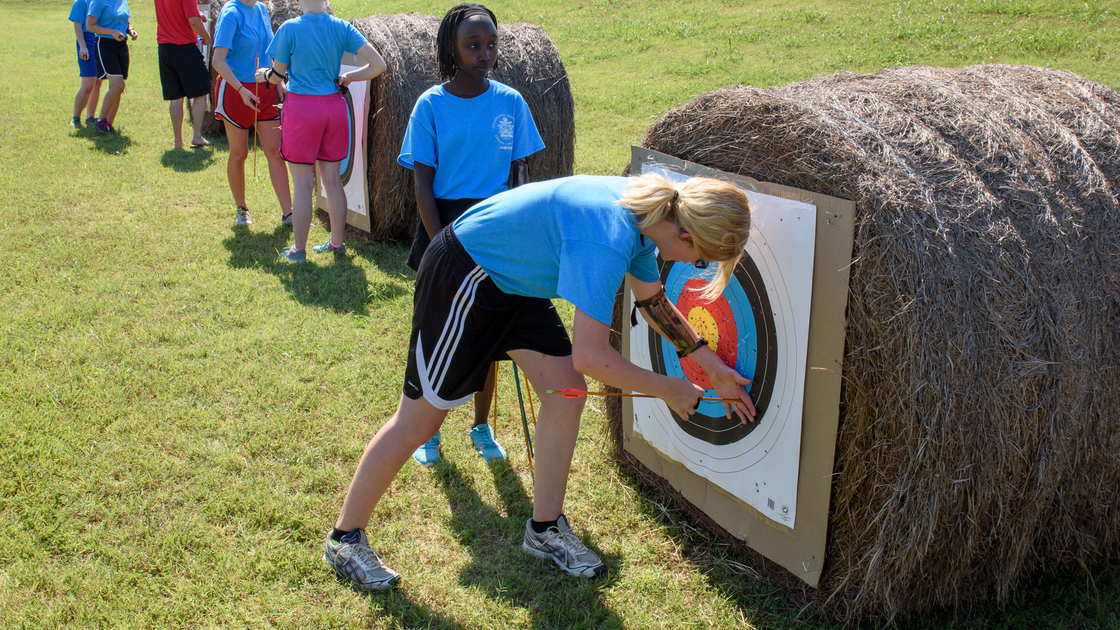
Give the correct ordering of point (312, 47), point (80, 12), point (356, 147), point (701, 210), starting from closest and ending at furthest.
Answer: point (701, 210)
point (312, 47)
point (356, 147)
point (80, 12)

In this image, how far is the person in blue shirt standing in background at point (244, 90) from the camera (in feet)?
18.5

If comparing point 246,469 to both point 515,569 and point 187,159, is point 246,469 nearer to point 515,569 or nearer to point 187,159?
point 515,569

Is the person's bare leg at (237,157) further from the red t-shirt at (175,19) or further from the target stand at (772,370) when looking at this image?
the target stand at (772,370)

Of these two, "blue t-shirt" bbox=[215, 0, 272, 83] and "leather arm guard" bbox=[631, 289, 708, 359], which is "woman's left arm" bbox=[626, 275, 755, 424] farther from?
"blue t-shirt" bbox=[215, 0, 272, 83]

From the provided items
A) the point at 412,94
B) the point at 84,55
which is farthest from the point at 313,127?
the point at 84,55

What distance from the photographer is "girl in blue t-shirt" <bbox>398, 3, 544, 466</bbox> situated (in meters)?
3.24

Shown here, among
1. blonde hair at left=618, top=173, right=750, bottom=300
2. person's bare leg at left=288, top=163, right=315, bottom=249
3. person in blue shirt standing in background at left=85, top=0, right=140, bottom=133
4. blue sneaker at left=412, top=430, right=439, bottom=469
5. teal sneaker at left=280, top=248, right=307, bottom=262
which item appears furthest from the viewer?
person in blue shirt standing in background at left=85, top=0, right=140, bottom=133

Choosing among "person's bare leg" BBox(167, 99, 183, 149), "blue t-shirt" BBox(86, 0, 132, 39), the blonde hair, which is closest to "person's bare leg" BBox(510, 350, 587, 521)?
the blonde hair

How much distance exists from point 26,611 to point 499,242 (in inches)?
76.7

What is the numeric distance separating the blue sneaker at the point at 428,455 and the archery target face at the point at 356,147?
3069 mm

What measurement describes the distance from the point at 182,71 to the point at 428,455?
636 cm

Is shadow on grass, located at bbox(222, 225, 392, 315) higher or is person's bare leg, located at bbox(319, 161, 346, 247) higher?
person's bare leg, located at bbox(319, 161, 346, 247)

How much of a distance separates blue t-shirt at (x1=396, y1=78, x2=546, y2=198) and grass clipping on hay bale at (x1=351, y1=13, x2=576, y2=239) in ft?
7.84

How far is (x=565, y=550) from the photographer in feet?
8.95
